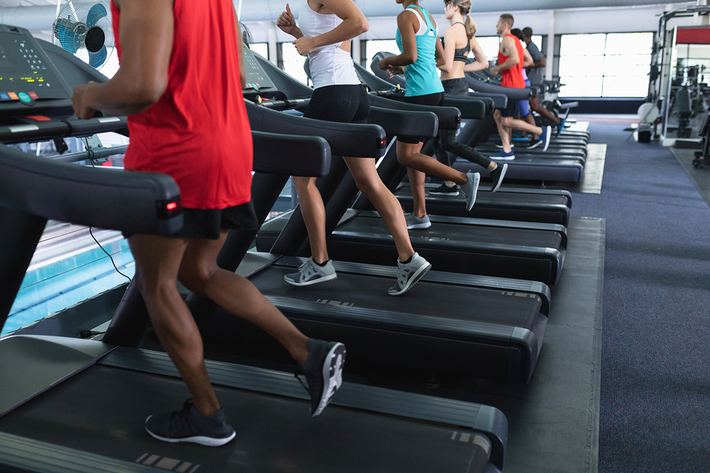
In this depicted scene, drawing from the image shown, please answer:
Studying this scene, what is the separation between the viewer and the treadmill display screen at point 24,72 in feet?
6.17

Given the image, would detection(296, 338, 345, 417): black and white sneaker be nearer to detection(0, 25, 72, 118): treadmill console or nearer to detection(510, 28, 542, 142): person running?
detection(0, 25, 72, 118): treadmill console

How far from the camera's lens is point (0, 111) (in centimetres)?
179

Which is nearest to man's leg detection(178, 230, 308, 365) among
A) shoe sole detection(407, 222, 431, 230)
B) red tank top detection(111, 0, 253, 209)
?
red tank top detection(111, 0, 253, 209)

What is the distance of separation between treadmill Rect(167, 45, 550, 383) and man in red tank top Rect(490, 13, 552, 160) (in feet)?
11.8

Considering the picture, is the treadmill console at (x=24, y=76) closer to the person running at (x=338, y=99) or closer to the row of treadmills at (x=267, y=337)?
the row of treadmills at (x=267, y=337)

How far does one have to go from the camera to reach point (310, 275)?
2.61 m

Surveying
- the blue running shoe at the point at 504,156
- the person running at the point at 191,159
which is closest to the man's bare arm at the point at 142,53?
the person running at the point at 191,159

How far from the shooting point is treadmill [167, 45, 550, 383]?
2.02 m

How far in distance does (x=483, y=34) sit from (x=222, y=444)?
51.7ft

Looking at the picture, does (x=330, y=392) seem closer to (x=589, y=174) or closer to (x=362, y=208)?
(x=362, y=208)

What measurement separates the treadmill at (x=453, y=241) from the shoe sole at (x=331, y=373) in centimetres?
139

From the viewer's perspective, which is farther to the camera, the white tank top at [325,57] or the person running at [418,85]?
the person running at [418,85]

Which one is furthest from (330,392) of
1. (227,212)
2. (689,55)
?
(689,55)

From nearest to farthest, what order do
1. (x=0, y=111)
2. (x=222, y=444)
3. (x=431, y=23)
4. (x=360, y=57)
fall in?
(x=222, y=444) → (x=0, y=111) → (x=431, y=23) → (x=360, y=57)
